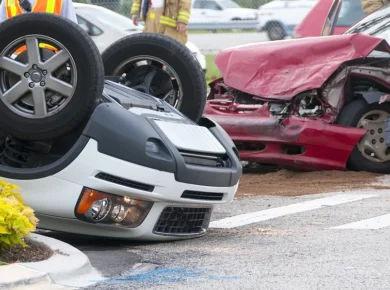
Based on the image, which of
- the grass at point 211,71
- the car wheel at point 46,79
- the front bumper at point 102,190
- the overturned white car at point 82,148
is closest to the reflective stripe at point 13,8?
the overturned white car at point 82,148

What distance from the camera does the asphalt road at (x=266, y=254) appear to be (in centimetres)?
564

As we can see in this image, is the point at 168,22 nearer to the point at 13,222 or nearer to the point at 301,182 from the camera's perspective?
the point at 301,182

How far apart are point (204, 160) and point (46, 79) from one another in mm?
1126

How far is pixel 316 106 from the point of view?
34.1 ft

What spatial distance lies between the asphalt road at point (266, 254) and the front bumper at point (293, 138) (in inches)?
56.7

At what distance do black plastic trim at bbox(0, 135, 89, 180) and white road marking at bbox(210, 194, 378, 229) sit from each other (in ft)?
5.70

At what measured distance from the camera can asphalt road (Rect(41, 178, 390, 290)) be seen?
5641mm

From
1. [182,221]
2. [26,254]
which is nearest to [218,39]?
[182,221]

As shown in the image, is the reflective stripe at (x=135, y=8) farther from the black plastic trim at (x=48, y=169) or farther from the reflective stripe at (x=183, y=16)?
the black plastic trim at (x=48, y=169)

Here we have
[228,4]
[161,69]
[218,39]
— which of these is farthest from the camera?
[228,4]

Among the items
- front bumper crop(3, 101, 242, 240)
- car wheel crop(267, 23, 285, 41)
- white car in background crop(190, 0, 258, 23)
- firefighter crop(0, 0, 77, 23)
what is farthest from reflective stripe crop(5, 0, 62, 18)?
white car in background crop(190, 0, 258, 23)

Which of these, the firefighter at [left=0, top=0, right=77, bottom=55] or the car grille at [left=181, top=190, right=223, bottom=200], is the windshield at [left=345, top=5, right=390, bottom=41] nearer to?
the firefighter at [left=0, top=0, right=77, bottom=55]

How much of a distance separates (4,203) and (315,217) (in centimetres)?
314

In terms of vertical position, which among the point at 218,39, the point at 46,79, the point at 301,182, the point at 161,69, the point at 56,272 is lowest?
the point at 218,39
